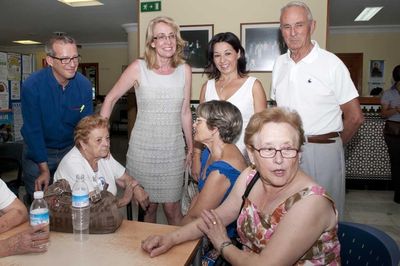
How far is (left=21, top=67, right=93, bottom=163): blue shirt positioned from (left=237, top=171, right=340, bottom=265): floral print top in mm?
1525

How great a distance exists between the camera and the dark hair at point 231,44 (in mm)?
2490

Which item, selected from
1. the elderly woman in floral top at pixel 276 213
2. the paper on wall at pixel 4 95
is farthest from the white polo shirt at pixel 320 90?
the paper on wall at pixel 4 95

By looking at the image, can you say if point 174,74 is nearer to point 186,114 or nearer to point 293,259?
point 186,114

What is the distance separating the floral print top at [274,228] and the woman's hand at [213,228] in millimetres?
88

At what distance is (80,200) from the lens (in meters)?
1.41

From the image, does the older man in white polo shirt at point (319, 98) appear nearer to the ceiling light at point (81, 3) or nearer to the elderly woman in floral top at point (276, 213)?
the elderly woman in floral top at point (276, 213)

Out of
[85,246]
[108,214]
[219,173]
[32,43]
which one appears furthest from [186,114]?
[32,43]

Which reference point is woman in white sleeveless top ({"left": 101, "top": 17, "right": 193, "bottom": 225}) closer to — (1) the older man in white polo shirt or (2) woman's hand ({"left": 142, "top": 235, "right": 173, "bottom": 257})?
(1) the older man in white polo shirt

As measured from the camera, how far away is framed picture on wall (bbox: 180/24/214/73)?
15.0 feet

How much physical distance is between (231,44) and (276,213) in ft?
4.90

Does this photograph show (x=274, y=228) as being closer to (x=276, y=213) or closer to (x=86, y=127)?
(x=276, y=213)

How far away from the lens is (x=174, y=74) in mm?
2504

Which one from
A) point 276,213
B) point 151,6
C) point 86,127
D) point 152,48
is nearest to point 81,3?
point 151,6

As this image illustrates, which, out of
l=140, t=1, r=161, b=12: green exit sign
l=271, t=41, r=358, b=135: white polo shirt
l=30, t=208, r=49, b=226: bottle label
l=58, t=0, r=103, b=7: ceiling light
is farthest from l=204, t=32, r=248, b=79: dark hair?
l=58, t=0, r=103, b=7: ceiling light
